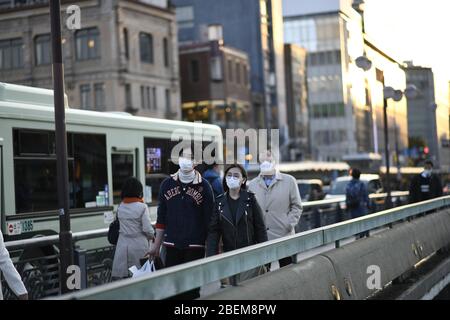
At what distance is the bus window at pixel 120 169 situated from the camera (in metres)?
15.7

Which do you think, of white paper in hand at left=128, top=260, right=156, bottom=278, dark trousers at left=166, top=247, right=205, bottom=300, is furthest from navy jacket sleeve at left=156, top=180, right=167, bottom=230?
white paper in hand at left=128, top=260, right=156, bottom=278

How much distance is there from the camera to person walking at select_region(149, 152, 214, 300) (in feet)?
28.1

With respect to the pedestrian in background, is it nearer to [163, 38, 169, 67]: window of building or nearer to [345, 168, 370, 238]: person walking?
[345, 168, 370, 238]: person walking

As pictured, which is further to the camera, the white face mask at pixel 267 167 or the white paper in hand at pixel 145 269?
the white face mask at pixel 267 167

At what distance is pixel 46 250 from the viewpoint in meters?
11.9

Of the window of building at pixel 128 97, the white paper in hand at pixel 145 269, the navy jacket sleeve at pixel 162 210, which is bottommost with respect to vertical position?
the white paper in hand at pixel 145 269

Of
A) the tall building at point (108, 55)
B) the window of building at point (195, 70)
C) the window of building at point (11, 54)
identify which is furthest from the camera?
the window of building at point (195, 70)

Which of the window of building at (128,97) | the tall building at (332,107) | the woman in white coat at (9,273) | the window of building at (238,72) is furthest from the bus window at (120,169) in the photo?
the tall building at (332,107)

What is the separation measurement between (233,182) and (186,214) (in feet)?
1.98

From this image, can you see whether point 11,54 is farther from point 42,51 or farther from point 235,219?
point 235,219

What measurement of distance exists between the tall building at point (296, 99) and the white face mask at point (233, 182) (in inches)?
3235

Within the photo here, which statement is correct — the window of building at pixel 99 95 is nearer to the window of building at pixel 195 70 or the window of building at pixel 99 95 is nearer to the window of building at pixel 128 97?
the window of building at pixel 128 97

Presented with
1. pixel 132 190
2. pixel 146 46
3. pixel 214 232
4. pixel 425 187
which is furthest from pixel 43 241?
pixel 146 46

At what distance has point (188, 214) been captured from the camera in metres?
8.59
